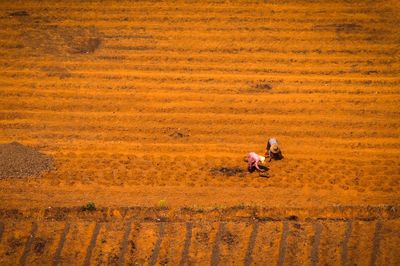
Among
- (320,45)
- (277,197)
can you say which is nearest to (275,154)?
(277,197)

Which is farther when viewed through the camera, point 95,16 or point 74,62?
point 95,16

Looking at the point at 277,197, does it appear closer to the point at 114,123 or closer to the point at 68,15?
the point at 114,123

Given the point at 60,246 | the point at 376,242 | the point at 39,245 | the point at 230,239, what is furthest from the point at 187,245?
the point at 376,242

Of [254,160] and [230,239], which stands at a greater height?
[254,160]

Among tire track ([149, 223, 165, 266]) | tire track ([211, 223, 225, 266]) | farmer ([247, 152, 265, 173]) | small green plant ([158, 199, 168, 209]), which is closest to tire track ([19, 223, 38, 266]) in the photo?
tire track ([149, 223, 165, 266])

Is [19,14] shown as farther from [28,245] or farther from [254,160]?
[254,160]

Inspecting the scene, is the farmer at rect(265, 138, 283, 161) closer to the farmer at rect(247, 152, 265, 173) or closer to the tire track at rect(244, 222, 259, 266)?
the farmer at rect(247, 152, 265, 173)

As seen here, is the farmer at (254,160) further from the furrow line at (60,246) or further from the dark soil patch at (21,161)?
the dark soil patch at (21,161)
